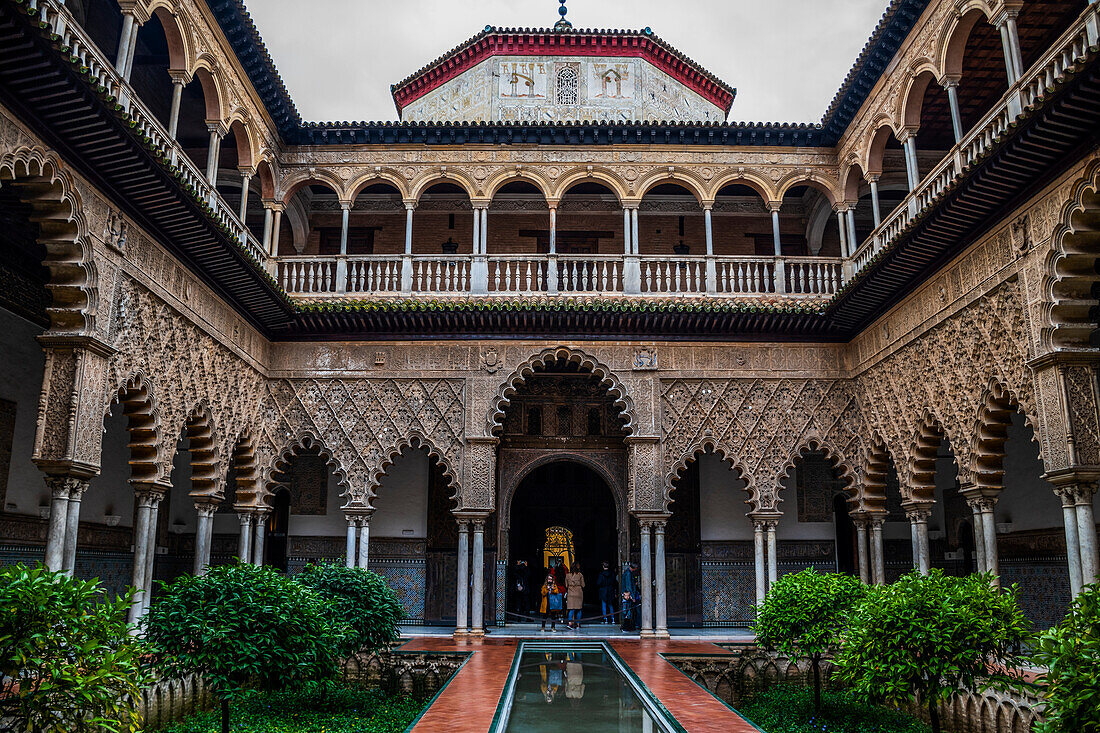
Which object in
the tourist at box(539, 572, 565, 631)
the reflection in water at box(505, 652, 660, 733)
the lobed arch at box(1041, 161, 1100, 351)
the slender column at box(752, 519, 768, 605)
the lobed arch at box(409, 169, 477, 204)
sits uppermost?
the lobed arch at box(409, 169, 477, 204)

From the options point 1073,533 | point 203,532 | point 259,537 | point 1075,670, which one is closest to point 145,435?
point 203,532

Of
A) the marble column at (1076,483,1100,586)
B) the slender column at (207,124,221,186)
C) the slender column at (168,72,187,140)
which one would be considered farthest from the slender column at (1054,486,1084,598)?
the slender column at (207,124,221,186)

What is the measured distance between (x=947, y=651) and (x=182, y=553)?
1274 cm

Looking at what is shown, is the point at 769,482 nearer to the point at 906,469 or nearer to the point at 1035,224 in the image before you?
the point at 906,469

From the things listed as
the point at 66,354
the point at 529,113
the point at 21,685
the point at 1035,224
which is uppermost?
the point at 529,113

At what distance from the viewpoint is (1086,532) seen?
7785 mm

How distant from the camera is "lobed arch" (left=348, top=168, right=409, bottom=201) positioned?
1402 centimetres

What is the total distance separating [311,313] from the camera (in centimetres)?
1302

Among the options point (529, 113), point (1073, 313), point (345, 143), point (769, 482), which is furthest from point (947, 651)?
point (529, 113)

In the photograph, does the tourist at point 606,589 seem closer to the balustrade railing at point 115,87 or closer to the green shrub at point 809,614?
the green shrub at point 809,614

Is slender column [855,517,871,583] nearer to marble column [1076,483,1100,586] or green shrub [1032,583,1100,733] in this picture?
marble column [1076,483,1100,586]

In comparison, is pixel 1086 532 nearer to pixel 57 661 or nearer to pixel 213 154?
pixel 57 661

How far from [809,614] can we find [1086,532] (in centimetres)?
258

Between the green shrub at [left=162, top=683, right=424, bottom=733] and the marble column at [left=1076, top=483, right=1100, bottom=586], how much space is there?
20.5ft
